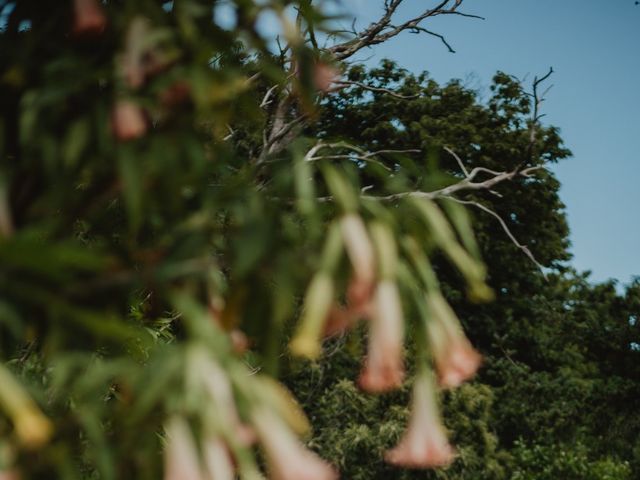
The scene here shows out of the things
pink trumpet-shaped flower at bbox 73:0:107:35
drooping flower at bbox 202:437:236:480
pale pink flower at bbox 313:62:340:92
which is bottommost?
drooping flower at bbox 202:437:236:480

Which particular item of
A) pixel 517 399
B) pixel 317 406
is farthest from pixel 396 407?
pixel 517 399

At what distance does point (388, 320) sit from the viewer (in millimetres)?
789

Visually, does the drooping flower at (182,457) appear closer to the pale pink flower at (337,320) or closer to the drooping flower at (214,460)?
the drooping flower at (214,460)

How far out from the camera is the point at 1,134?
0.95 metres

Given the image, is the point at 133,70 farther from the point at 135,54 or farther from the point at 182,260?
the point at 182,260

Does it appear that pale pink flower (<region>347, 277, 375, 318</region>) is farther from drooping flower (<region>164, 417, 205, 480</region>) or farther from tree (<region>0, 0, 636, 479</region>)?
drooping flower (<region>164, 417, 205, 480</region>)

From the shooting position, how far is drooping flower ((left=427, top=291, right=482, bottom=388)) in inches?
33.2

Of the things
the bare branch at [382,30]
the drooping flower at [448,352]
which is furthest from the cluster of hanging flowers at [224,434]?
the bare branch at [382,30]

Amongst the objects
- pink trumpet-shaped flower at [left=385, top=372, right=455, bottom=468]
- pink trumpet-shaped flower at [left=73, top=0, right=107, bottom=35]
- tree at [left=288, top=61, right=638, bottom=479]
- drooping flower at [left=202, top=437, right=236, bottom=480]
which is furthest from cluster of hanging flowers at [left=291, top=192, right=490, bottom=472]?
→ tree at [left=288, top=61, right=638, bottom=479]

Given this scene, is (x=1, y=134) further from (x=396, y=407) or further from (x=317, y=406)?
(x=317, y=406)

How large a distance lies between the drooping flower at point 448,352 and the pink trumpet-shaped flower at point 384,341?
68 mm

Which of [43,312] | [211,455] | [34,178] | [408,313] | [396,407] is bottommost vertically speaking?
[211,455]

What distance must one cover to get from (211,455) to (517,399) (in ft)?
35.8

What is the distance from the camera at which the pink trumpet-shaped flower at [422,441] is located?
2.66ft
